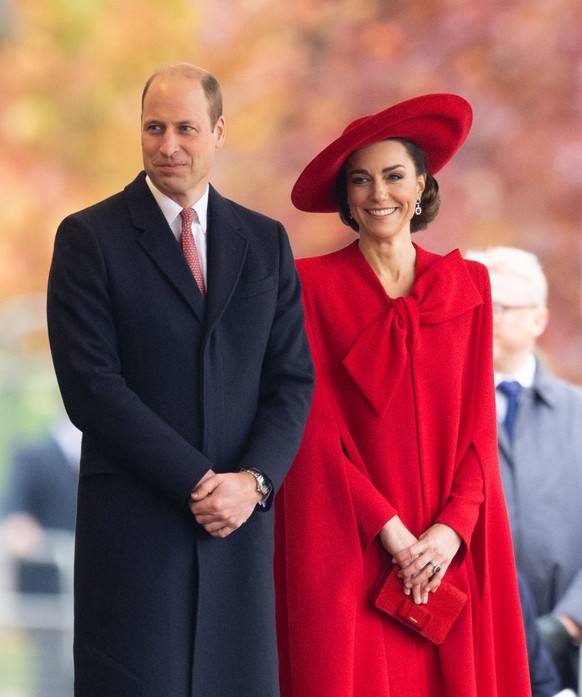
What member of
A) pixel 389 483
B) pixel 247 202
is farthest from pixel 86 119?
pixel 389 483

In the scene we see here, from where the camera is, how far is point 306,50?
375cm

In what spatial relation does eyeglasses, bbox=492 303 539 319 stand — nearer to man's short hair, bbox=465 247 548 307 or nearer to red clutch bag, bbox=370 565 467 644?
man's short hair, bbox=465 247 548 307

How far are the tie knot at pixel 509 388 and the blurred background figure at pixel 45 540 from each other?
133 centimetres

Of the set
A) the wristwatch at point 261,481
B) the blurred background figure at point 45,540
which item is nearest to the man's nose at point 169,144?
the wristwatch at point 261,481

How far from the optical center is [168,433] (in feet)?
7.36

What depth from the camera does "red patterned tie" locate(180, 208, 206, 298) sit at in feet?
7.85

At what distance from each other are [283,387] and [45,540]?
150 centimetres

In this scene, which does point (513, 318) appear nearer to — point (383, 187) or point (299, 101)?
point (299, 101)

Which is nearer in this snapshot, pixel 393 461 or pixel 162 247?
pixel 162 247

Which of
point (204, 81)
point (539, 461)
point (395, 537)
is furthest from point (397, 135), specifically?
point (539, 461)

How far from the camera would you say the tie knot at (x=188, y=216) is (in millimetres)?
2416

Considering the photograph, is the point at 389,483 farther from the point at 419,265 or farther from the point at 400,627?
the point at 419,265

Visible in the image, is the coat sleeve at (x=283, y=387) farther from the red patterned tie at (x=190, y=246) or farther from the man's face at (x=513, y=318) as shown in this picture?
the man's face at (x=513, y=318)

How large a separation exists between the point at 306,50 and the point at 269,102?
0.67 ft
